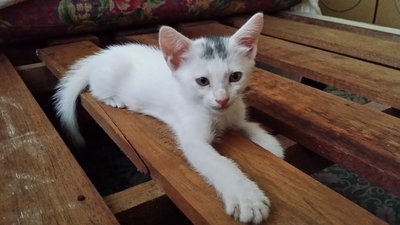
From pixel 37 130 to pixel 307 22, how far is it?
1.28m

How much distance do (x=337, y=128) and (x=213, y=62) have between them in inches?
11.5

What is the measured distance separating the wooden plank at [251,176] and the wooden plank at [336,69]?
1.22 feet

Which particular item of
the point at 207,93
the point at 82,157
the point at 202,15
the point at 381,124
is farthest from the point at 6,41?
the point at 381,124

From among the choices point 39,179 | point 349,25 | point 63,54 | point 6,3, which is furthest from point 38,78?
point 349,25

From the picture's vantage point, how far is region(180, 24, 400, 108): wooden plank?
905 mm

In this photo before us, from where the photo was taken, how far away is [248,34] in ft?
2.47

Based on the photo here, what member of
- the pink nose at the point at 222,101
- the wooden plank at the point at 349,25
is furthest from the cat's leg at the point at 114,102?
the wooden plank at the point at 349,25

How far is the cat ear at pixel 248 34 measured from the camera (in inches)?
29.1

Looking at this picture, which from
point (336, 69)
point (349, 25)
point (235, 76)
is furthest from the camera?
point (349, 25)

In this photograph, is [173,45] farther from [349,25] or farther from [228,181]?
[349,25]

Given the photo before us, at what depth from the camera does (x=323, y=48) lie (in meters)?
1.30

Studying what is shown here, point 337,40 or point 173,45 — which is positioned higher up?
point 173,45

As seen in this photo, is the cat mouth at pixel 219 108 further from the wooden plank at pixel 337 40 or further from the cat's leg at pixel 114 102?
the wooden plank at pixel 337 40

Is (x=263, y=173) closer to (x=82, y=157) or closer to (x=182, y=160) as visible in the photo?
(x=182, y=160)
